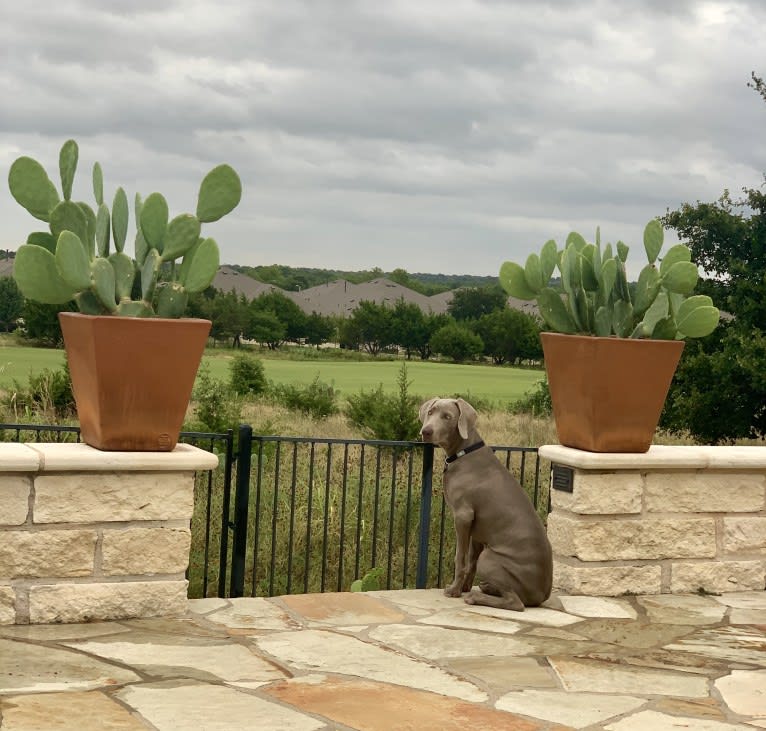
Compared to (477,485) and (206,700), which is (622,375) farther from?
(206,700)

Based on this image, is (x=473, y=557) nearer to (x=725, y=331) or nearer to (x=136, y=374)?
(x=136, y=374)

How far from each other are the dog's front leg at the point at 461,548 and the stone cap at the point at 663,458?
86cm

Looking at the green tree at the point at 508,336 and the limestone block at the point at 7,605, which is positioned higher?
the green tree at the point at 508,336

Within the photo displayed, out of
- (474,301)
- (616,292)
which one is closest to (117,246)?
(616,292)

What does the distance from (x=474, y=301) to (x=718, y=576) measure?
4984 centimetres

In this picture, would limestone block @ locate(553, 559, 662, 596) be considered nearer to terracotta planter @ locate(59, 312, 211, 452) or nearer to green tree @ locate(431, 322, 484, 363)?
terracotta planter @ locate(59, 312, 211, 452)

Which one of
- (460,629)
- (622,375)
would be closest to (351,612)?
(460,629)

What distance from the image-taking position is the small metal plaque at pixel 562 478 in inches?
254

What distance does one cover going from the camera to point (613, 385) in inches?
251

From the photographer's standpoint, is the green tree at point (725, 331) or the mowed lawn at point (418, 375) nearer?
the green tree at point (725, 331)

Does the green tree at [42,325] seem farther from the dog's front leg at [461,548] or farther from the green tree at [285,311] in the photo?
the dog's front leg at [461,548]

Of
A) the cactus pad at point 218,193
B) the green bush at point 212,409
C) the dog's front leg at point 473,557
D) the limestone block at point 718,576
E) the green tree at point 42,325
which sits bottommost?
the limestone block at point 718,576

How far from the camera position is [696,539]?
6613mm

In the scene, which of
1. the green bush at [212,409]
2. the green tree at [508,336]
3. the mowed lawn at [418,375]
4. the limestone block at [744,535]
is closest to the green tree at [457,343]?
the green tree at [508,336]
